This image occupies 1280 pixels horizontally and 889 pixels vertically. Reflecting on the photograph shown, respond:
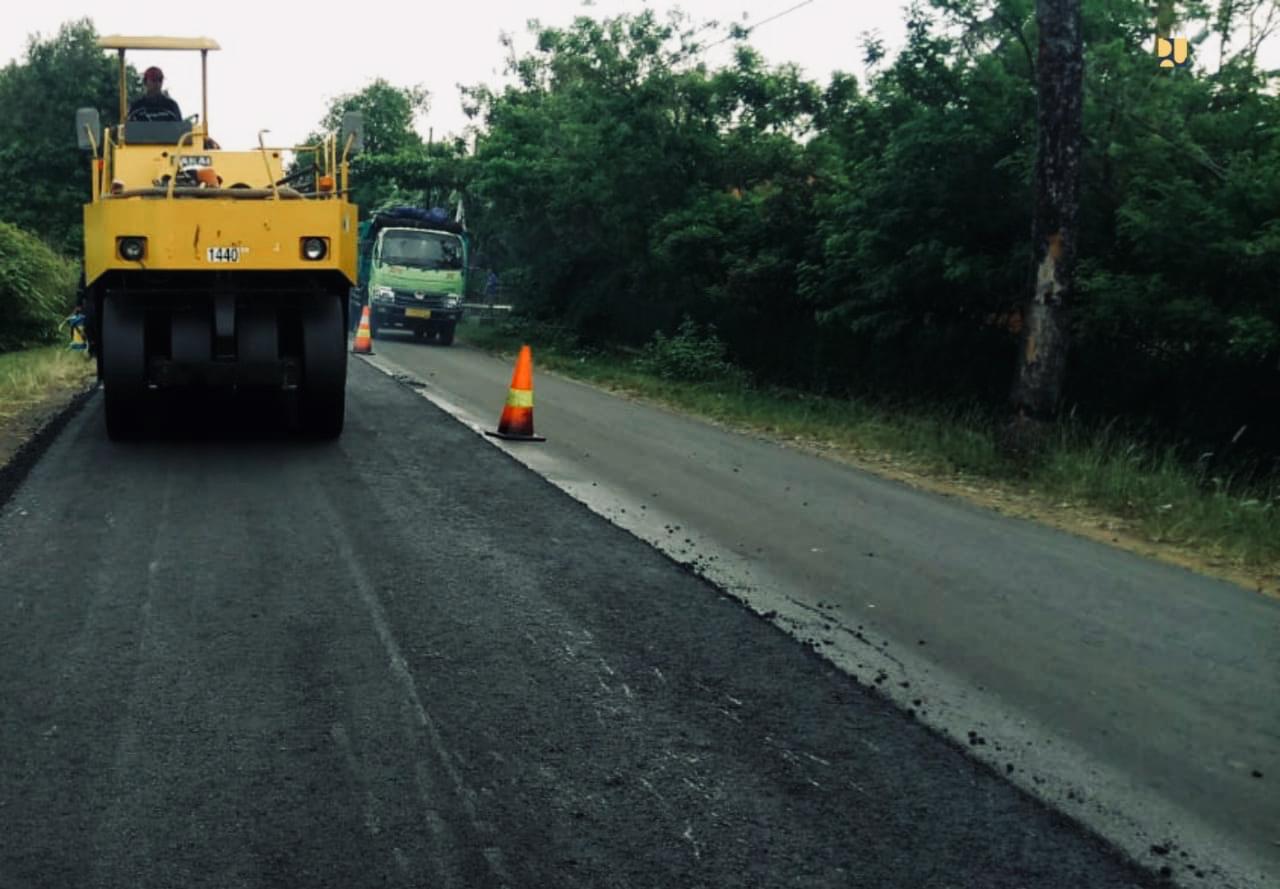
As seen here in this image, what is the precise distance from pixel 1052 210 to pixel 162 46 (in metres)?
8.36

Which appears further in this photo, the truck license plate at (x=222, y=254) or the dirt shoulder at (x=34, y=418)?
the truck license plate at (x=222, y=254)

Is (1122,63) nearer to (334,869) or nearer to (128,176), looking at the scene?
(128,176)

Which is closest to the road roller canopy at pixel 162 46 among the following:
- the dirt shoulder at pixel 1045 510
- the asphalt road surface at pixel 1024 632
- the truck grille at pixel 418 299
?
the asphalt road surface at pixel 1024 632

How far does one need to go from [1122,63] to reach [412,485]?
8192mm

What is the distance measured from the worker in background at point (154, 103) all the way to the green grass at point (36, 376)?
122 inches

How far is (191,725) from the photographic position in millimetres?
4551

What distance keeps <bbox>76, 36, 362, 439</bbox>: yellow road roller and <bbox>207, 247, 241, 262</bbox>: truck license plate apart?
13mm

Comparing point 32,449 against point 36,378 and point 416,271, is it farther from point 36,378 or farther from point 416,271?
point 416,271

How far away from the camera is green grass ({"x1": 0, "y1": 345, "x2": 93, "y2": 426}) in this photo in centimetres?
1431

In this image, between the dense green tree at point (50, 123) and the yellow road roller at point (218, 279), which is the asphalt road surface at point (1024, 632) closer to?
the yellow road roller at point (218, 279)

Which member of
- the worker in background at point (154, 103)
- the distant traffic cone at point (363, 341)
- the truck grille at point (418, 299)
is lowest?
the distant traffic cone at point (363, 341)

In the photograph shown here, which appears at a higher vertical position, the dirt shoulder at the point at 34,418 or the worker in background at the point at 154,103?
the worker in background at the point at 154,103

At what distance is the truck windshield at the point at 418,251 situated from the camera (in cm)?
3173

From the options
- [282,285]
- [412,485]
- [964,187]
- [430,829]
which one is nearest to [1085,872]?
[430,829]
